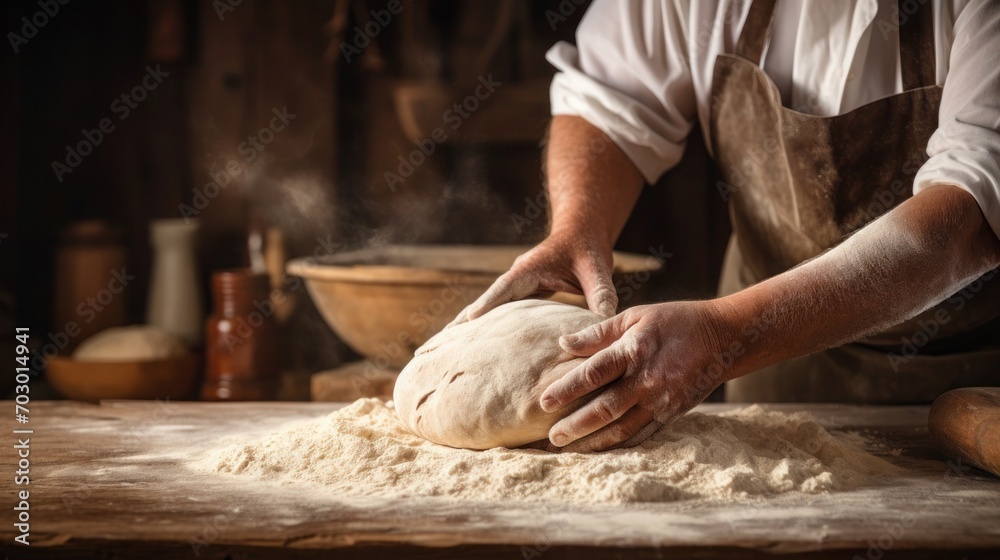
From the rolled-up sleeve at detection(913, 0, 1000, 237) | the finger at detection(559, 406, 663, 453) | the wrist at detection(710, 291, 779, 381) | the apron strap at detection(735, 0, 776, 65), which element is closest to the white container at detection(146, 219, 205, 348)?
the apron strap at detection(735, 0, 776, 65)

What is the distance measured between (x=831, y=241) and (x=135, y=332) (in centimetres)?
252

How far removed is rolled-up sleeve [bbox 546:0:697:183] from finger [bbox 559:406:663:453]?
879 mm

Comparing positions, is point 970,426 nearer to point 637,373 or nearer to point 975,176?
point 975,176

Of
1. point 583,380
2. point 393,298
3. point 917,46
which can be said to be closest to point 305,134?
point 393,298

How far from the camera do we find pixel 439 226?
3.78 meters

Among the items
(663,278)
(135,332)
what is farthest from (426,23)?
(135,332)

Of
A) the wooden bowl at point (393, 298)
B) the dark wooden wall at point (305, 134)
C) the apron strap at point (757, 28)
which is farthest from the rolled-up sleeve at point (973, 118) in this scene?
the dark wooden wall at point (305, 134)

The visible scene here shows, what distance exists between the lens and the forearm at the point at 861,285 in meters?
1.32

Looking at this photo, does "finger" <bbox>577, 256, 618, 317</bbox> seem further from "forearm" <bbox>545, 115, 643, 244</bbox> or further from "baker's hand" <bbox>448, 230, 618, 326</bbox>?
"forearm" <bbox>545, 115, 643, 244</bbox>

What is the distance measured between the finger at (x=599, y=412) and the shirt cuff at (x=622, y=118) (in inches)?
34.8

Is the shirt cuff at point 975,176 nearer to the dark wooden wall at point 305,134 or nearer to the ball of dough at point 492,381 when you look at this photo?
the ball of dough at point 492,381

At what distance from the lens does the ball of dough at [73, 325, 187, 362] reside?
2.91 meters

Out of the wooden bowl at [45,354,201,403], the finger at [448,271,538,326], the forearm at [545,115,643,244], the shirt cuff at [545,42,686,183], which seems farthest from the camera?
the wooden bowl at [45,354,201,403]

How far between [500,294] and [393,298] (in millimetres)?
892
